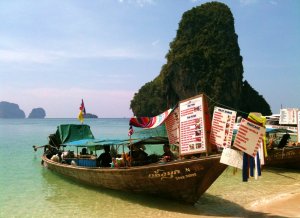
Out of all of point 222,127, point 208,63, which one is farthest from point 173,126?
point 208,63

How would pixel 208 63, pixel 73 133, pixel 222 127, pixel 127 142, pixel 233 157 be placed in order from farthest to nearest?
pixel 208 63
pixel 73 133
pixel 127 142
pixel 222 127
pixel 233 157

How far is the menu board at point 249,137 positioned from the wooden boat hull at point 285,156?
868 cm

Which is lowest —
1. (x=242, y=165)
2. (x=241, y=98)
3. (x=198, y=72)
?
(x=242, y=165)

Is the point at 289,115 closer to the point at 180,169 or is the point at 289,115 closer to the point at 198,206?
the point at 198,206

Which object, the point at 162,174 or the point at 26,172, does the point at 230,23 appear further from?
the point at 162,174

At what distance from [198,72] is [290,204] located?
64126mm

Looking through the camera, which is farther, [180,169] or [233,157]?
[180,169]

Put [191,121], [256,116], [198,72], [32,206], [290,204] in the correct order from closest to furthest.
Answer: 1. [256,116]
2. [191,121]
3. [290,204]
4. [32,206]
5. [198,72]

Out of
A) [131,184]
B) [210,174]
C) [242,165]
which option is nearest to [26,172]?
[131,184]

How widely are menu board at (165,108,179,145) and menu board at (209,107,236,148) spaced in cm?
198

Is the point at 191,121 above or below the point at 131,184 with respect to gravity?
above

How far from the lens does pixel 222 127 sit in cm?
915

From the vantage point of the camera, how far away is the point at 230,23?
76750 mm

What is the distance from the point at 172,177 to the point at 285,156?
8.87 metres
